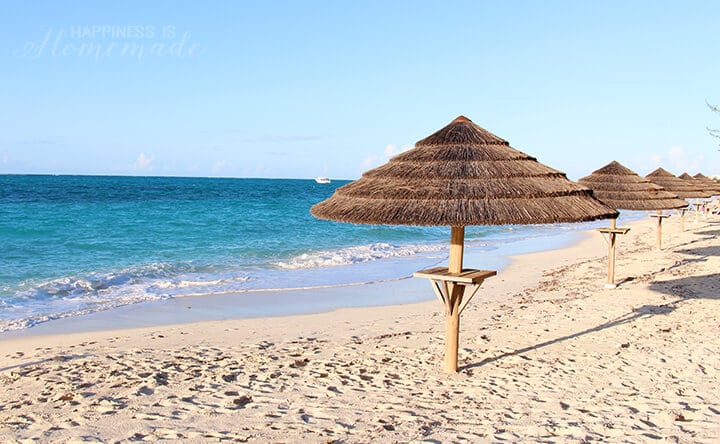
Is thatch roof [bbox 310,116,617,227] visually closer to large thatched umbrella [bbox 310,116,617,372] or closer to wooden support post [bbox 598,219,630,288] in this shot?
large thatched umbrella [bbox 310,116,617,372]

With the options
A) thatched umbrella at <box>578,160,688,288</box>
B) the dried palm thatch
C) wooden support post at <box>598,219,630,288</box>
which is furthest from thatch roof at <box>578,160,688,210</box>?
the dried palm thatch

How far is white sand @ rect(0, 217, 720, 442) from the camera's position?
420 cm

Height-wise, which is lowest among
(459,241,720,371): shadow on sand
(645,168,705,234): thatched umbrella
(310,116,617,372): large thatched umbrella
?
(459,241,720,371): shadow on sand

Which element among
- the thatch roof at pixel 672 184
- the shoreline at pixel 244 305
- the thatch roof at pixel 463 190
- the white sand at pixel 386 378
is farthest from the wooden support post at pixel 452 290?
the thatch roof at pixel 672 184

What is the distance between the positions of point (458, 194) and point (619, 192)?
630cm

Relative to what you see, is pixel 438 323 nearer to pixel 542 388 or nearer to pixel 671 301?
pixel 542 388

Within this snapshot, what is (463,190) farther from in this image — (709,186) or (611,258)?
(709,186)

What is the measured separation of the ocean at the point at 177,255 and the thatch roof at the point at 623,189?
4748 mm

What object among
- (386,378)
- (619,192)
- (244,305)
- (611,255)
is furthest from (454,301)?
(619,192)

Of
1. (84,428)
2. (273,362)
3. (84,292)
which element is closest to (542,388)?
(273,362)

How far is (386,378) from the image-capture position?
5.40 metres

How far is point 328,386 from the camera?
17.0 feet

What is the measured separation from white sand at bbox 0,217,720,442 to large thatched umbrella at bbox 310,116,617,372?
0.87 meters

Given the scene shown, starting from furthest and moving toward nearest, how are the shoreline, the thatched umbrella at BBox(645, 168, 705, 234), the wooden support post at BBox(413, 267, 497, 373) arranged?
the thatched umbrella at BBox(645, 168, 705, 234) < the shoreline < the wooden support post at BBox(413, 267, 497, 373)
